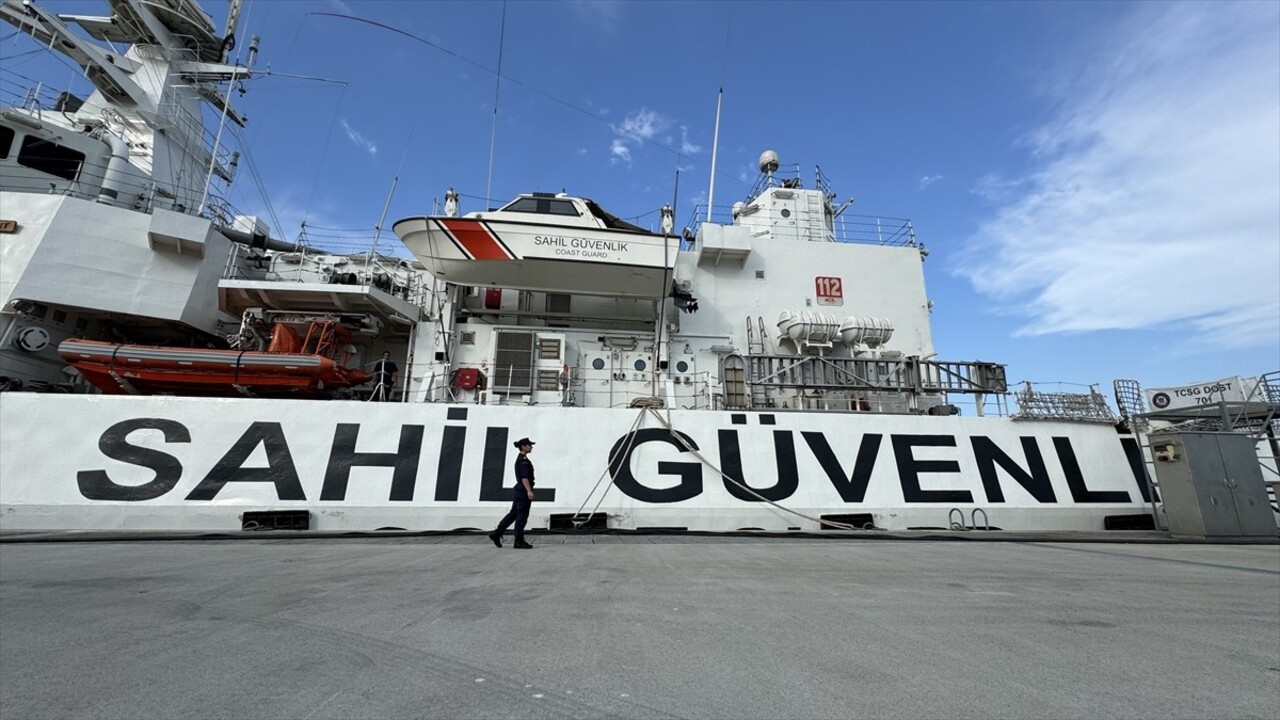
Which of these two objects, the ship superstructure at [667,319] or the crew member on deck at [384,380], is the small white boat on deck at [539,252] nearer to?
the ship superstructure at [667,319]

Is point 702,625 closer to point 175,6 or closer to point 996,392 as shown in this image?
point 996,392

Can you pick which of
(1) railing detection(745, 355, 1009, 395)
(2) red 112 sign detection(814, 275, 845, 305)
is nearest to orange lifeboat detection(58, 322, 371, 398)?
(1) railing detection(745, 355, 1009, 395)

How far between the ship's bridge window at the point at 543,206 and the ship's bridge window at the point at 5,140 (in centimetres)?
978

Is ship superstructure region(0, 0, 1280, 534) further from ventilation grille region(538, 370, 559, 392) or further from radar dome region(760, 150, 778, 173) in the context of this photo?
radar dome region(760, 150, 778, 173)

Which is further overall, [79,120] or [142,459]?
[79,120]

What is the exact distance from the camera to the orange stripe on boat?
966 centimetres

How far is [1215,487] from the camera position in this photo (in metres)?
Answer: 8.75

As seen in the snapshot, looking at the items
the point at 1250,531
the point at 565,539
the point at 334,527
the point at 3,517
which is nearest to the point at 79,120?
the point at 3,517

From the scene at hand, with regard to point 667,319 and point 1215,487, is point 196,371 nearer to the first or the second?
point 667,319

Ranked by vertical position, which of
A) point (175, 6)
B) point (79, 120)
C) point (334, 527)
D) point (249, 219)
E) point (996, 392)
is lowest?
point (334, 527)

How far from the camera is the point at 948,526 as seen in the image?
8977 mm

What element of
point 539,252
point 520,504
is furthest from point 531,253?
point 520,504

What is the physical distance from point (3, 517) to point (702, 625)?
1030cm

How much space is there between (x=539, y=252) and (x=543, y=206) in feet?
4.82
